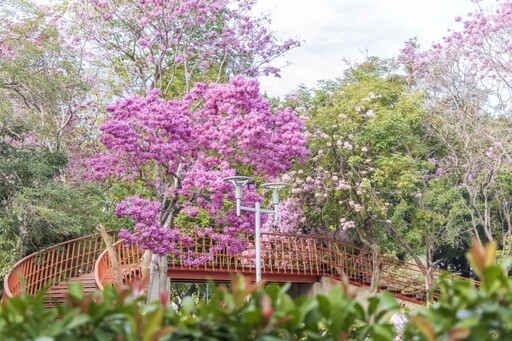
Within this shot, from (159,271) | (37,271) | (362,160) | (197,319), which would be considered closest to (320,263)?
(362,160)

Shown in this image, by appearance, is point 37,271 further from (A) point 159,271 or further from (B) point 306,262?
(B) point 306,262

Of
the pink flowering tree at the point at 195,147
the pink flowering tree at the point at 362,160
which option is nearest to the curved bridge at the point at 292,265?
the pink flowering tree at the point at 362,160

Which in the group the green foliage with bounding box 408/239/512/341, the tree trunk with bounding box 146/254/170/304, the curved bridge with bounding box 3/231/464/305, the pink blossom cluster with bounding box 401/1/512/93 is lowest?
the green foliage with bounding box 408/239/512/341

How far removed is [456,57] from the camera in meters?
14.9

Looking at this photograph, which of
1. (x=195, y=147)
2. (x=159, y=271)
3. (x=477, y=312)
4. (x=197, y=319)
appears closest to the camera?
(x=477, y=312)

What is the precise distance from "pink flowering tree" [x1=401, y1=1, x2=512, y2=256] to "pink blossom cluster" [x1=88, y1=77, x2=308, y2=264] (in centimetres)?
469

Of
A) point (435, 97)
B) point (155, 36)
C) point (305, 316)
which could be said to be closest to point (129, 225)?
point (155, 36)

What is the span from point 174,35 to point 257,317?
13440mm

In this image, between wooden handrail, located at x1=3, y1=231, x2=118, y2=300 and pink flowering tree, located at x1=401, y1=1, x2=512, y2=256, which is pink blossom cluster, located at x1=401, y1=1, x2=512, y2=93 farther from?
wooden handrail, located at x1=3, y1=231, x2=118, y2=300

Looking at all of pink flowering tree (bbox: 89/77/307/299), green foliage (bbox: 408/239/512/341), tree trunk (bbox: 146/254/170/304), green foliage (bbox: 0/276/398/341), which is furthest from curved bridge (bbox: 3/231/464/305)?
green foliage (bbox: 408/239/512/341)

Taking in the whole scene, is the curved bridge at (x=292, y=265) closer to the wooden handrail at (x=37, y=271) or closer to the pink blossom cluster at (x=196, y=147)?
the wooden handrail at (x=37, y=271)

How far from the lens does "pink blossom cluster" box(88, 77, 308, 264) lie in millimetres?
10977

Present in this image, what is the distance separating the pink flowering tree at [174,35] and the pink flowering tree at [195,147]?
2762 mm

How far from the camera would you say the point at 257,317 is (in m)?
1.62
